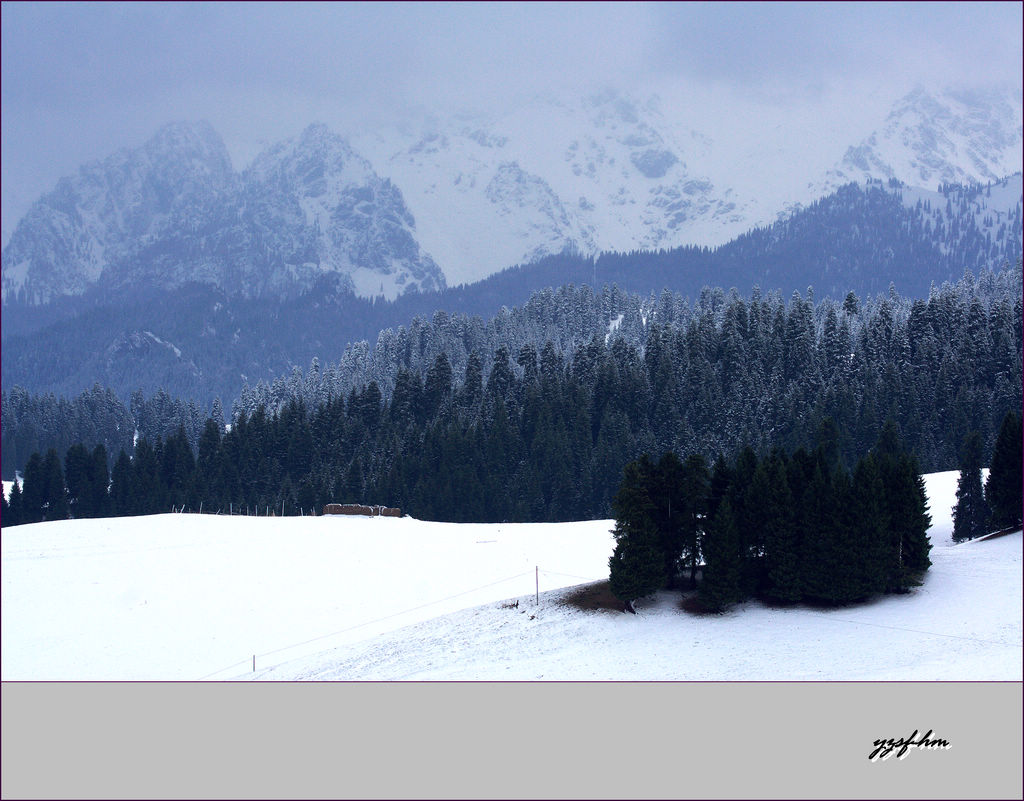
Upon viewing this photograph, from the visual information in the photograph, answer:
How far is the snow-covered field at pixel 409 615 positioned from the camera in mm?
52219

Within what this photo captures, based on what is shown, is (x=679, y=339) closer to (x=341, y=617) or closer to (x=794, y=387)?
(x=794, y=387)

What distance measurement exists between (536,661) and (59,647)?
2683 cm

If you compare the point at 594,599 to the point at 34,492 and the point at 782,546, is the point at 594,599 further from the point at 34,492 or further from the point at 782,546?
the point at 34,492

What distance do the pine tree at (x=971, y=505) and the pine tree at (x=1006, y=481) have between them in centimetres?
243

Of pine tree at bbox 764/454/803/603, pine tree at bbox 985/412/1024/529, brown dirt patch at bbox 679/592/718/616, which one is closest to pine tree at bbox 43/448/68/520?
brown dirt patch at bbox 679/592/718/616

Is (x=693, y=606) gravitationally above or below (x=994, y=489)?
below

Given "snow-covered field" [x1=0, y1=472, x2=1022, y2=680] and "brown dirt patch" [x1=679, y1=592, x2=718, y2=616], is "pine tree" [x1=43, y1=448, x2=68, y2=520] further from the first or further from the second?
"brown dirt patch" [x1=679, y1=592, x2=718, y2=616]

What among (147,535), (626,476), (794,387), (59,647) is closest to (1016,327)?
(794,387)

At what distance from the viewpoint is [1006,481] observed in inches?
2566

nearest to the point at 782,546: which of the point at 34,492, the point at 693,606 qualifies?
the point at 693,606

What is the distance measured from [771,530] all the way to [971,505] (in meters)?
18.0

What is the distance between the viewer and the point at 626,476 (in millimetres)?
62344

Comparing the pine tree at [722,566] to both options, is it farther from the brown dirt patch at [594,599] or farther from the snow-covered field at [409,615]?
the brown dirt patch at [594,599]

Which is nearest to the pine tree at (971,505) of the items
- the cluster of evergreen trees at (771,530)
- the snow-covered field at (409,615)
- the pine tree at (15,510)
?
the snow-covered field at (409,615)
